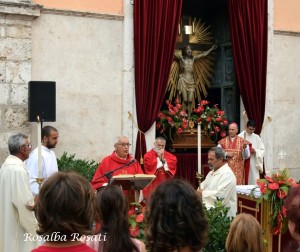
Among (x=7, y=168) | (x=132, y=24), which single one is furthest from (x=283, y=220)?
(x=132, y=24)

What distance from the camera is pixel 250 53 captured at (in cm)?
1168

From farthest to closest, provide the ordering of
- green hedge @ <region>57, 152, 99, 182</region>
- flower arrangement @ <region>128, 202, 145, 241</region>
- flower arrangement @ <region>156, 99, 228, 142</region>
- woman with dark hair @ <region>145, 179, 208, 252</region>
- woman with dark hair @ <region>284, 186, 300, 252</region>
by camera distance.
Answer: flower arrangement @ <region>156, 99, 228, 142</region> < green hedge @ <region>57, 152, 99, 182</region> < flower arrangement @ <region>128, 202, 145, 241</region> < woman with dark hair @ <region>284, 186, 300, 252</region> < woman with dark hair @ <region>145, 179, 208, 252</region>

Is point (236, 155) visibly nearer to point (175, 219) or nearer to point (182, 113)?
point (182, 113)


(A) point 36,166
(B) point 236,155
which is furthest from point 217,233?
(B) point 236,155

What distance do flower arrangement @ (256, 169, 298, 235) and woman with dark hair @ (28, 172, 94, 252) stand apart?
11.4 feet

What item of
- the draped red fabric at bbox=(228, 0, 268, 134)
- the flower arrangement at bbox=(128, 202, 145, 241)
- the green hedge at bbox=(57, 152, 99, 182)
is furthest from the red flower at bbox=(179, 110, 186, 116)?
the flower arrangement at bbox=(128, 202, 145, 241)

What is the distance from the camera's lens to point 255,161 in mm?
10859

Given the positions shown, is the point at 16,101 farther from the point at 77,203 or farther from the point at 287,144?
the point at 77,203

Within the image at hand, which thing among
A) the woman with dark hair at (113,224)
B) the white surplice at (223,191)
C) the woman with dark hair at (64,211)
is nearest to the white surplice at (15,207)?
the white surplice at (223,191)

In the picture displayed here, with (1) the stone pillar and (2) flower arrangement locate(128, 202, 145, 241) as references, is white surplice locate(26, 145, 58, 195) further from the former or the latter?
(2) flower arrangement locate(128, 202, 145, 241)

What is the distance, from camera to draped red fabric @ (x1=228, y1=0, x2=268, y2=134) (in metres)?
11.6

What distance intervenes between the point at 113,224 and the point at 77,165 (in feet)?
19.9

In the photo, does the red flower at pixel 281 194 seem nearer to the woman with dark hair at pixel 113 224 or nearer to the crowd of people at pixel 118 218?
the crowd of people at pixel 118 218

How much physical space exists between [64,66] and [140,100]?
1.59m
